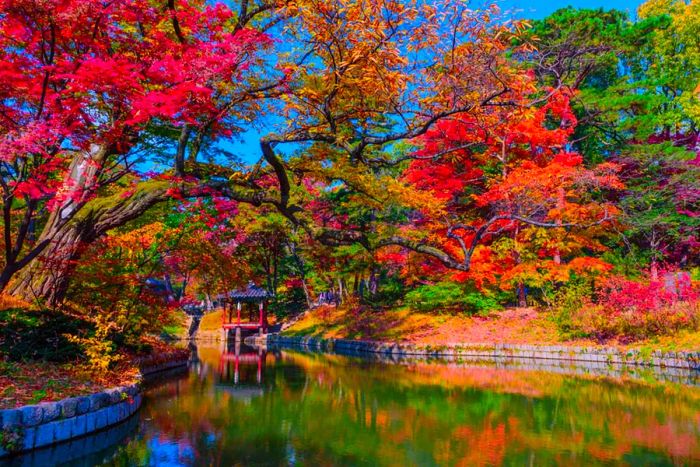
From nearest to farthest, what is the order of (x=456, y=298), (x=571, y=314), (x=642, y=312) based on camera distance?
1. (x=642, y=312)
2. (x=571, y=314)
3. (x=456, y=298)

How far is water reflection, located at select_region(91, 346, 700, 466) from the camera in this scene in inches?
198

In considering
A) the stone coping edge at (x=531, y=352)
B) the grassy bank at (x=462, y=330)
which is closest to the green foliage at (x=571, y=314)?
the grassy bank at (x=462, y=330)

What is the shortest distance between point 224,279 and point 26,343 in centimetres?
565

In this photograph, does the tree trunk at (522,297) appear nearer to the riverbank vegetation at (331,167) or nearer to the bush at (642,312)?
the riverbank vegetation at (331,167)

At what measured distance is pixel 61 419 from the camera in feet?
17.7

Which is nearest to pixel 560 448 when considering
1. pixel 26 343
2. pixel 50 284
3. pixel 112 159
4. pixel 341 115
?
pixel 341 115

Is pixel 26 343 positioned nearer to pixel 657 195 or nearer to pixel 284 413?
pixel 284 413

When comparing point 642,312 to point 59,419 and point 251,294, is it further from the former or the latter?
point 251,294

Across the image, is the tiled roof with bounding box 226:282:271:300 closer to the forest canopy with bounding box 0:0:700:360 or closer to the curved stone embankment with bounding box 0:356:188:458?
the forest canopy with bounding box 0:0:700:360

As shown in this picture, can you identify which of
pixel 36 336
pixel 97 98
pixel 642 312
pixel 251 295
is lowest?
pixel 36 336

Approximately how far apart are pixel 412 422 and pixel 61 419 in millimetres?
4185

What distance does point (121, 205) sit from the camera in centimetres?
806

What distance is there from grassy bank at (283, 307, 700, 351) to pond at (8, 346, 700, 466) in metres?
3.25

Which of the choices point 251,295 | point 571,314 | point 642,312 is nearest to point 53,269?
point 571,314
